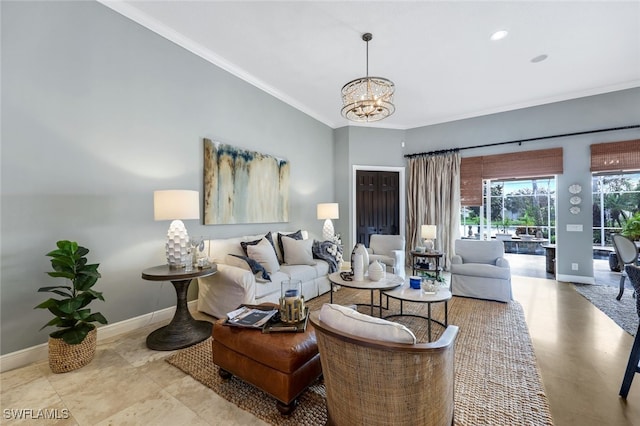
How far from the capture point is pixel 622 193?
5.31 metres

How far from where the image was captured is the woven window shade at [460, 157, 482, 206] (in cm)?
562

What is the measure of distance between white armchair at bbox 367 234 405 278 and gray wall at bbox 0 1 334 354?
2.73 metres

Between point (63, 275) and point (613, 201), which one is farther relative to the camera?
point (613, 201)

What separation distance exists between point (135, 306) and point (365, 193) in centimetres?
479

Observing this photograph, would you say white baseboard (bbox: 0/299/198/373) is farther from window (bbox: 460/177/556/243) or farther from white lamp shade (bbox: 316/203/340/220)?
window (bbox: 460/177/556/243)

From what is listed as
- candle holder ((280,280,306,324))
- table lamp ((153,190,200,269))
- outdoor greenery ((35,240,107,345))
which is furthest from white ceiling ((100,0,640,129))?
candle holder ((280,280,306,324))

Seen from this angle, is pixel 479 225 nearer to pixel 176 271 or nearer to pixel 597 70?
pixel 597 70

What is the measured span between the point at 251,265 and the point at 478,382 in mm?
2376

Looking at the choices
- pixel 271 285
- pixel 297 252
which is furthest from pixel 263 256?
pixel 297 252

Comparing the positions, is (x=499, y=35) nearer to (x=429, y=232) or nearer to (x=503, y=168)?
(x=503, y=168)

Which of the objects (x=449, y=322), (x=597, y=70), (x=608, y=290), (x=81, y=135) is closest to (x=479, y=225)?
(x=608, y=290)

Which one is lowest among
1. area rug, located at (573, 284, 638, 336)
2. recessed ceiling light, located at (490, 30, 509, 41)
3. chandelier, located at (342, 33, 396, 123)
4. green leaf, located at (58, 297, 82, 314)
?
area rug, located at (573, 284, 638, 336)

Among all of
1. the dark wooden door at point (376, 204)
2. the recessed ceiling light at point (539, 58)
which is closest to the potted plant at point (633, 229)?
the recessed ceiling light at point (539, 58)

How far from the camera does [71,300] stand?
2068 mm
